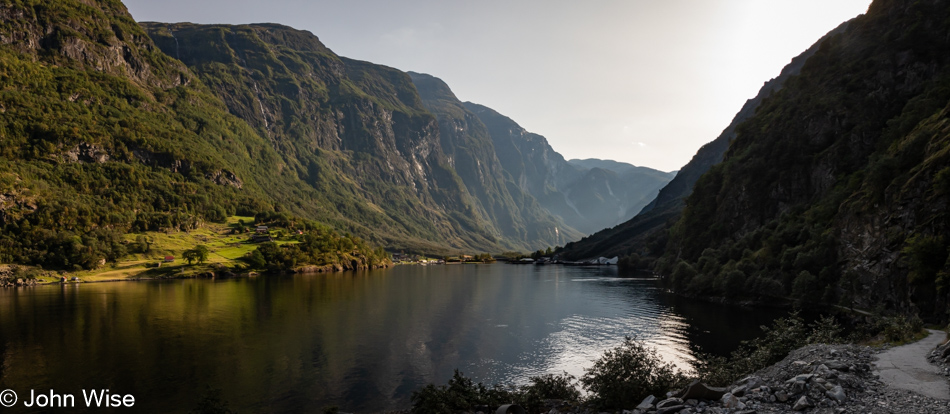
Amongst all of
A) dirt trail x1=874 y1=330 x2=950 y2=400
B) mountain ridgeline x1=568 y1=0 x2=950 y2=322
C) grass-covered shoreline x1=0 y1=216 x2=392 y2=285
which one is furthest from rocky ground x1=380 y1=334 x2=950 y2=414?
grass-covered shoreline x1=0 y1=216 x2=392 y2=285

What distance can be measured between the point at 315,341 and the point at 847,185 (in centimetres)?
8432

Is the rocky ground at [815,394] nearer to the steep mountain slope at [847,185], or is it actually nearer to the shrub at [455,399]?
the shrub at [455,399]

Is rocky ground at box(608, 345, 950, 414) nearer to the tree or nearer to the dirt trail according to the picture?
the dirt trail

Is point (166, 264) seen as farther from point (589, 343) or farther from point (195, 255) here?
point (589, 343)

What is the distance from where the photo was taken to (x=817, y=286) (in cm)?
6569

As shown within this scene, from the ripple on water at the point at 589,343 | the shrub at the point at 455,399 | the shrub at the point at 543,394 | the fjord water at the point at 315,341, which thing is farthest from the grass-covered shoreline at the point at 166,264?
the shrub at the point at 543,394

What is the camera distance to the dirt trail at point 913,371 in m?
19.0

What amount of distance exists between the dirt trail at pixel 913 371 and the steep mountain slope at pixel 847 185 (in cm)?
1692

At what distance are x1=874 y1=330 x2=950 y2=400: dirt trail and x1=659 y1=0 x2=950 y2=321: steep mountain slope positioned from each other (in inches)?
666

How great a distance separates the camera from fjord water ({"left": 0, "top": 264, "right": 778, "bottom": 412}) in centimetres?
3819

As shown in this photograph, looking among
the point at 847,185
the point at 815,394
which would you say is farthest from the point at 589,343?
the point at 847,185

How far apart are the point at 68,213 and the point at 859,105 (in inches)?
9557

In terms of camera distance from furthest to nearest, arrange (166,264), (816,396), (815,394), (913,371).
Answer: (166,264) < (913,371) < (815,394) < (816,396)

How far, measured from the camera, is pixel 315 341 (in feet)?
183
